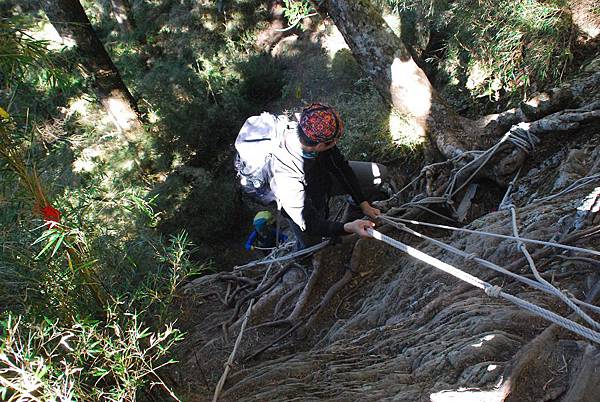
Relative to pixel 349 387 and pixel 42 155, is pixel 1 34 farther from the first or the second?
pixel 349 387

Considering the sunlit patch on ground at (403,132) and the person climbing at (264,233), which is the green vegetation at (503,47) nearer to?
the sunlit patch on ground at (403,132)

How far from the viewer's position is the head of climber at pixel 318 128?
3.35 meters

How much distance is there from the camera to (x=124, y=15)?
567 inches

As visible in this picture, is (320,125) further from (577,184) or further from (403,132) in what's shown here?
(403,132)

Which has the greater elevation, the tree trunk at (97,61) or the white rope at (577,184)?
the tree trunk at (97,61)

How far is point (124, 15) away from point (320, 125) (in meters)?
13.4

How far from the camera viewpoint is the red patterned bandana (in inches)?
132

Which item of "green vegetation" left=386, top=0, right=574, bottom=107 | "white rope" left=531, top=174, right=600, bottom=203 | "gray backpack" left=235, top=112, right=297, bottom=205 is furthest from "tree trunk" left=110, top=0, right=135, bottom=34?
"white rope" left=531, top=174, right=600, bottom=203

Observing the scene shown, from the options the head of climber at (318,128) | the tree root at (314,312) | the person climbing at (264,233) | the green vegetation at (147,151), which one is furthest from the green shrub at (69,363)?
the person climbing at (264,233)

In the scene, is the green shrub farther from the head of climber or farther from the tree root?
the head of climber

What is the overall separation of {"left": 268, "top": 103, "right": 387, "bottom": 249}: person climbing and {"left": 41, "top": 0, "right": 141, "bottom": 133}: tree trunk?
4482 mm

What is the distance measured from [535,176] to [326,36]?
30.3 feet

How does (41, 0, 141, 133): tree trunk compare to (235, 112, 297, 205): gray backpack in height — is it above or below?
above

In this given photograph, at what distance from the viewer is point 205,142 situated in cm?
956
